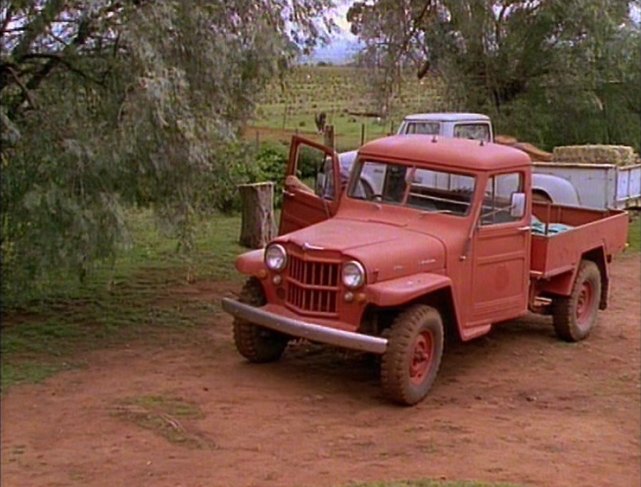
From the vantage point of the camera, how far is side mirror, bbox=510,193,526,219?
8.52 m

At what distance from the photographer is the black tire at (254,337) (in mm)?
8156

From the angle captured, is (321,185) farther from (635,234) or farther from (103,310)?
(635,234)

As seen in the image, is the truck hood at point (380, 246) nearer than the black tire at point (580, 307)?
Yes

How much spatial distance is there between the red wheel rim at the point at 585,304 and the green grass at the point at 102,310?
3.53 metres

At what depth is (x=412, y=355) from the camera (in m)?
7.46

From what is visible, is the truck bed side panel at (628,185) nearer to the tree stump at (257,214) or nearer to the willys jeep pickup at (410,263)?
the tree stump at (257,214)

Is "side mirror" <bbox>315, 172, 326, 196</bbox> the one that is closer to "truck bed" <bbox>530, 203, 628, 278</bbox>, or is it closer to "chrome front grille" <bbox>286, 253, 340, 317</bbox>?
"chrome front grille" <bbox>286, 253, 340, 317</bbox>

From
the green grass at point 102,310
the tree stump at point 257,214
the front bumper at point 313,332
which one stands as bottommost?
Result: the green grass at point 102,310

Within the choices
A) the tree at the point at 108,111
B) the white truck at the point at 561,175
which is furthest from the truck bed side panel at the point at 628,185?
the tree at the point at 108,111

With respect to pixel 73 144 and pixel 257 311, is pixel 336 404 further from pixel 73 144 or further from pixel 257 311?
pixel 73 144

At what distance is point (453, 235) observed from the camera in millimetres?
8055

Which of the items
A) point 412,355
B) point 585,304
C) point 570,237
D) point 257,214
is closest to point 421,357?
point 412,355

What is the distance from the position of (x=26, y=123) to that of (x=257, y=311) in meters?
2.35

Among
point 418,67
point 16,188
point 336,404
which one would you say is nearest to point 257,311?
point 336,404
